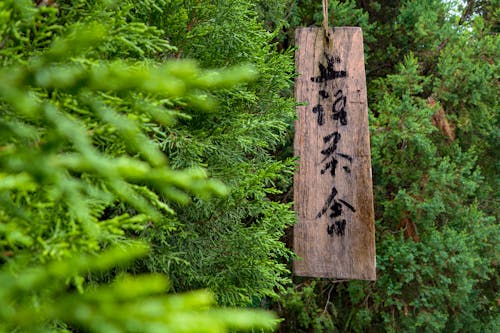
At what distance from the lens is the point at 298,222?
2191mm

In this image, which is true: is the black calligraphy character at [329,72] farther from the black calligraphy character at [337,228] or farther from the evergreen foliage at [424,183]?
the evergreen foliage at [424,183]

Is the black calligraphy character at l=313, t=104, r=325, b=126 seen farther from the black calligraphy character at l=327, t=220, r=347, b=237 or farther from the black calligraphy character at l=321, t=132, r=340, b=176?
the black calligraphy character at l=327, t=220, r=347, b=237

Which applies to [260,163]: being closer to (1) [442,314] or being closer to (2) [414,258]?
(2) [414,258]

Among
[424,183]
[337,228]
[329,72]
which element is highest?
[329,72]

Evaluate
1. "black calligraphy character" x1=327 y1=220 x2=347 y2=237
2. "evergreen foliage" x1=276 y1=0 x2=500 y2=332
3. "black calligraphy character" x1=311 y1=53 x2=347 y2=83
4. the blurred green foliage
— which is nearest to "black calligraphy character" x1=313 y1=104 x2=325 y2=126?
"black calligraphy character" x1=311 y1=53 x2=347 y2=83

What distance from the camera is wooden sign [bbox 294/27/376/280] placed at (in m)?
2.15

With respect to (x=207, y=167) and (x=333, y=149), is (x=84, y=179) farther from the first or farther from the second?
(x=333, y=149)

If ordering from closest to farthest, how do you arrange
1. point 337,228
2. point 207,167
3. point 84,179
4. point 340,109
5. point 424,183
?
point 84,179 → point 207,167 → point 337,228 → point 340,109 → point 424,183

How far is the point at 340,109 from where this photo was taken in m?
2.31

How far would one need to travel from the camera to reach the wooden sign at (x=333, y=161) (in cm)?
215

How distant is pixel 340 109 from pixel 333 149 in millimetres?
207

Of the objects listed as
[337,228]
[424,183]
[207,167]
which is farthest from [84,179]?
[424,183]

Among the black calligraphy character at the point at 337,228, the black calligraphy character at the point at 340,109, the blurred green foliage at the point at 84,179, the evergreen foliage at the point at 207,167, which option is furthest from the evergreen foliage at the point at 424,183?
the blurred green foliage at the point at 84,179

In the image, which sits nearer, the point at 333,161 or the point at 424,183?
the point at 333,161
